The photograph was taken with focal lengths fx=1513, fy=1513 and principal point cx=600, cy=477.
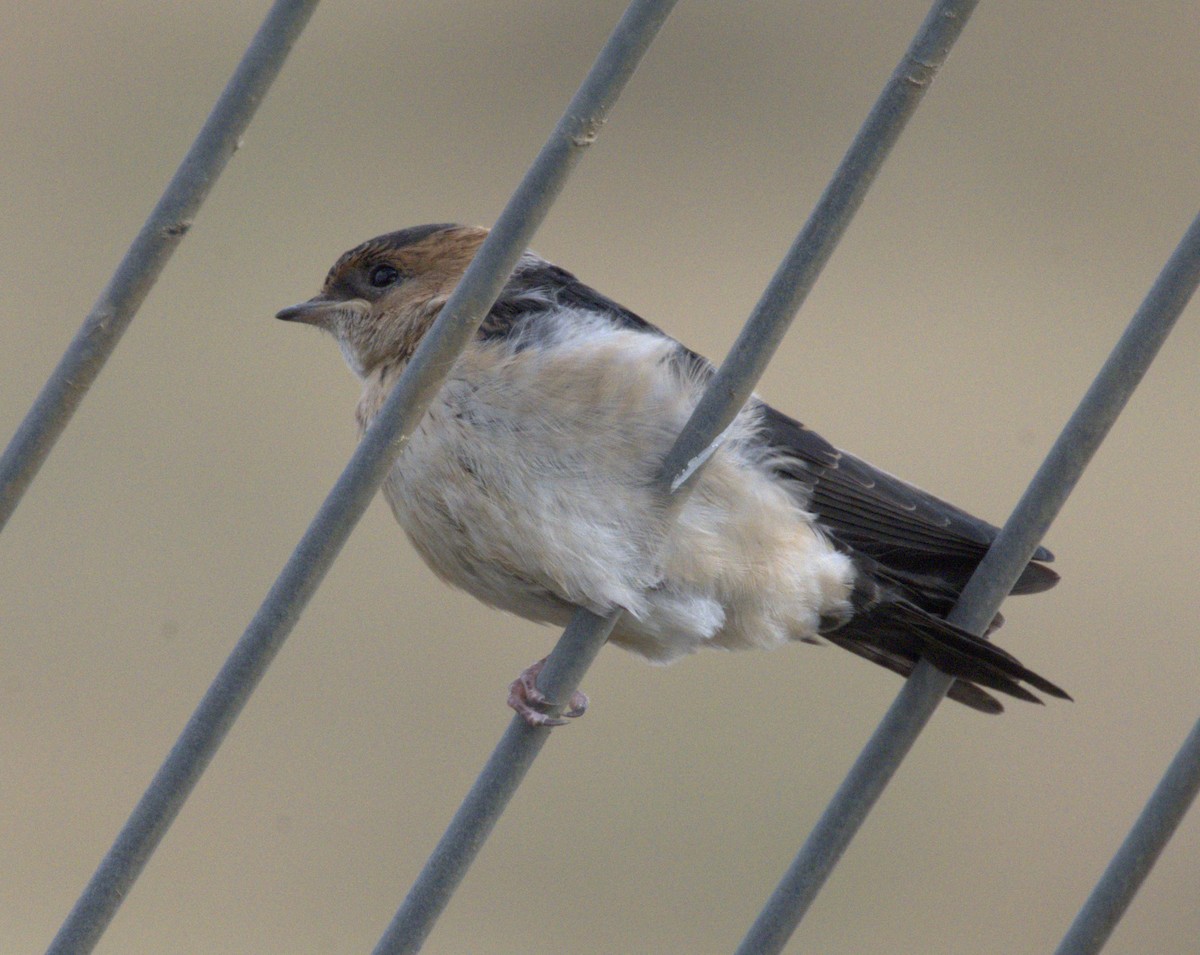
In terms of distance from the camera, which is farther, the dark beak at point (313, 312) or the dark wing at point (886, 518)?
the dark beak at point (313, 312)

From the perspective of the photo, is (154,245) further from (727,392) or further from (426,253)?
(426,253)

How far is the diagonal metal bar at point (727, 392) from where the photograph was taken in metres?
1.10

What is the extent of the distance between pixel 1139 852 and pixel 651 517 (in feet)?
2.47

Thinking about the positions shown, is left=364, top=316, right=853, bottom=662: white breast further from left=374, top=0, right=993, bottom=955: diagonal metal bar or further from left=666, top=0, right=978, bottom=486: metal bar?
left=666, top=0, right=978, bottom=486: metal bar

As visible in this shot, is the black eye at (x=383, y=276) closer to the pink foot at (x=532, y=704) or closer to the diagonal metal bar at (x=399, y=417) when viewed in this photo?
the pink foot at (x=532, y=704)

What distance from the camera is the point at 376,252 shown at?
98.3 inches

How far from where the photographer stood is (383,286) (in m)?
2.48

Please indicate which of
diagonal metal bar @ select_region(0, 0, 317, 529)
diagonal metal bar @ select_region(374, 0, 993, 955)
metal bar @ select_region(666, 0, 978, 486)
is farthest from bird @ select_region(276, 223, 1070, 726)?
diagonal metal bar @ select_region(0, 0, 317, 529)

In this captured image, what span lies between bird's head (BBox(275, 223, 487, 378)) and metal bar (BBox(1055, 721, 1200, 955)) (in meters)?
1.37

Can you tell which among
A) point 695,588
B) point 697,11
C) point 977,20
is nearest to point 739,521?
point 695,588

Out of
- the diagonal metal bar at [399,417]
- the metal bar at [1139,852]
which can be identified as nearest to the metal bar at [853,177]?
the diagonal metal bar at [399,417]

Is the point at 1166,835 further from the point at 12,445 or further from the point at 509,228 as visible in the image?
the point at 12,445

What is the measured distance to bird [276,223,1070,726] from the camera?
1874 millimetres

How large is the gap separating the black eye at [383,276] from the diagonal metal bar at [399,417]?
1.43 meters
